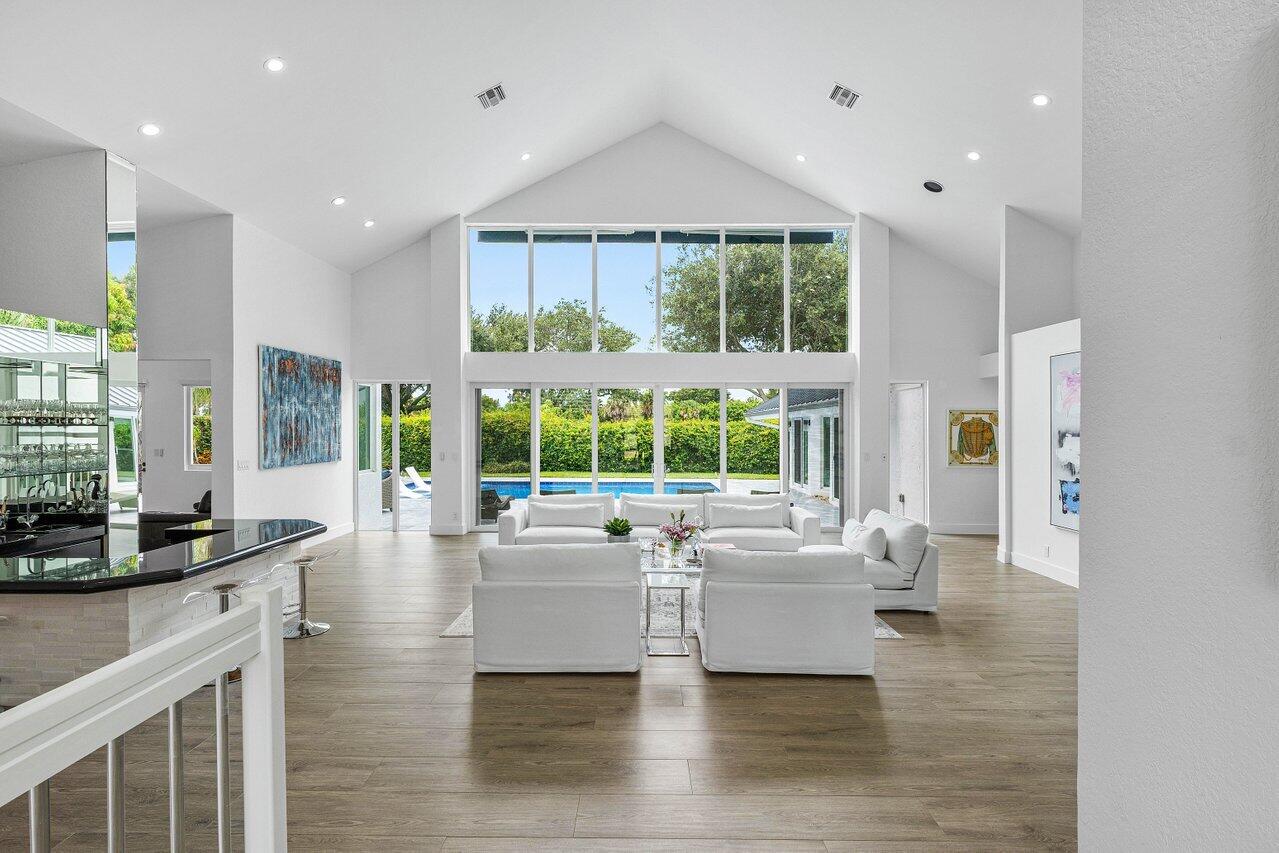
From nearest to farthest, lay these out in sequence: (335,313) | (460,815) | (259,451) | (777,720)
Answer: (460,815) < (777,720) < (259,451) < (335,313)

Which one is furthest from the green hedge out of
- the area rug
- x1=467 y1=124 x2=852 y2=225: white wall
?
the area rug

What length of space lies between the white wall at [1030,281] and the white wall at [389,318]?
24.8ft

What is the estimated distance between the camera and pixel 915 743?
346 cm

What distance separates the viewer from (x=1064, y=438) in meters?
7.07

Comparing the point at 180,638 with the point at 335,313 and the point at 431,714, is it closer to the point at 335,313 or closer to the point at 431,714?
the point at 431,714

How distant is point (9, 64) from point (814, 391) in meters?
8.81

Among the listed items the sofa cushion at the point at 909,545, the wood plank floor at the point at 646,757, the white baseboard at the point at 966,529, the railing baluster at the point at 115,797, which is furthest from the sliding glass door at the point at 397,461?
the railing baluster at the point at 115,797

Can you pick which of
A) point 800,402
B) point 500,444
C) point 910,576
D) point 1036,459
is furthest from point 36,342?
point 1036,459

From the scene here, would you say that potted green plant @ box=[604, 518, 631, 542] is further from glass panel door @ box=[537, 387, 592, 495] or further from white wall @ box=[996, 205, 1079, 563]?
white wall @ box=[996, 205, 1079, 563]

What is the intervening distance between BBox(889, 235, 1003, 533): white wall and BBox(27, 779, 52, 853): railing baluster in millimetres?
10212

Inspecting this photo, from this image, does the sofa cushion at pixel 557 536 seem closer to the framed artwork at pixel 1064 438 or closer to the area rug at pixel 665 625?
the area rug at pixel 665 625

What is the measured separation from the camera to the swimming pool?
10.3 metres

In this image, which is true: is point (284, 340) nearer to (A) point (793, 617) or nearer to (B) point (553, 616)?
(B) point (553, 616)

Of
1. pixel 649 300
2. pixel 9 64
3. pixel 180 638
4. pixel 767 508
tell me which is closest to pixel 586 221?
pixel 649 300
